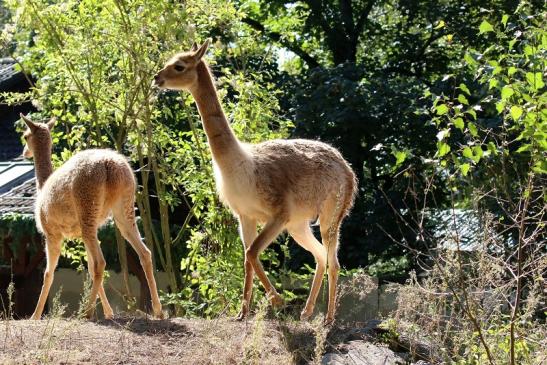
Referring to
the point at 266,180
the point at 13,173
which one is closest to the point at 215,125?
the point at 266,180

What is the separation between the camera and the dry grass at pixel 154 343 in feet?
22.0

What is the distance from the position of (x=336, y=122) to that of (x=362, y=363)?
11.2m

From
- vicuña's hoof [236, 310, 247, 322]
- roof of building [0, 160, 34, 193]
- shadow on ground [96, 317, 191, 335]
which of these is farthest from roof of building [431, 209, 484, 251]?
roof of building [0, 160, 34, 193]

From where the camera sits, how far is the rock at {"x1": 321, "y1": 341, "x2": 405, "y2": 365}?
279 inches

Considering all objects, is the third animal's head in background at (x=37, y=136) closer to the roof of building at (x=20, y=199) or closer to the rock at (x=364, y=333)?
the rock at (x=364, y=333)

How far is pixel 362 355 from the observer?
7262 millimetres

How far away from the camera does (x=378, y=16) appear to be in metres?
23.9

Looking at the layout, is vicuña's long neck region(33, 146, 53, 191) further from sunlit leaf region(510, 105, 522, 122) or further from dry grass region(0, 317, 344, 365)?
sunlit leaf region(510, 105, 522, 122)

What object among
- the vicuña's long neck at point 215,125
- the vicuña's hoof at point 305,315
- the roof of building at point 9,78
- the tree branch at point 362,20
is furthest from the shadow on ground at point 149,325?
the tree branch at point 362,20

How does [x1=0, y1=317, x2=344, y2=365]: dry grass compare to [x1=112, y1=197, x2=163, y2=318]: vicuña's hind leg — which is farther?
[x1=112, y1=197, x2=163, y2=318]: vicuña's hind leg

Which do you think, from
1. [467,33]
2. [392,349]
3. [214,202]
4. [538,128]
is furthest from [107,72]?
[467,33]

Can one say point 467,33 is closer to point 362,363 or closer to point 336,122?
point 336,122

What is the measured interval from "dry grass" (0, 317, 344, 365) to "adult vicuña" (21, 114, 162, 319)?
3.52 ft

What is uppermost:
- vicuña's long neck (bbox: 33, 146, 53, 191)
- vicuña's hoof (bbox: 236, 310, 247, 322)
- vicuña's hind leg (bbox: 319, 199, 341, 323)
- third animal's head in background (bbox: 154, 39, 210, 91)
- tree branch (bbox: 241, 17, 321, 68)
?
tree branch (bbox: 241, 17, 321, 68)
